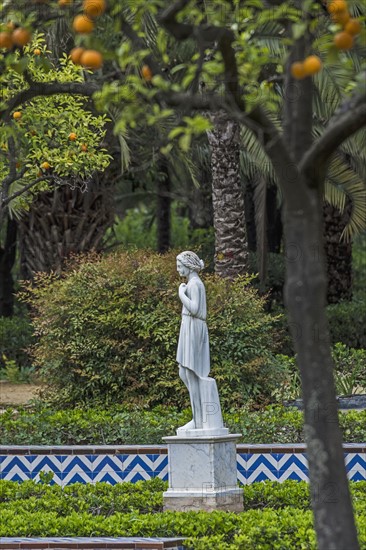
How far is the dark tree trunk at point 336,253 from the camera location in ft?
74.4

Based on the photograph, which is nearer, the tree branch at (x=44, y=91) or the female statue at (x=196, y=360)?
the tree branch at (x=44, y=91)

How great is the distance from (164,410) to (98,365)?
1.29 metres

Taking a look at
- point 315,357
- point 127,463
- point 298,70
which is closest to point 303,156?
point 298,70

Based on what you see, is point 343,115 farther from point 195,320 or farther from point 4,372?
point 4,372

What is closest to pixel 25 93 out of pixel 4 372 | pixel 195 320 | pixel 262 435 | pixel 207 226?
pixel 195 320

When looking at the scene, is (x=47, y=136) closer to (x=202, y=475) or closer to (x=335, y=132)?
(x=202, y=475)

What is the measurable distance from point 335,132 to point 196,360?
488cm

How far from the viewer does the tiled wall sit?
39.2ft

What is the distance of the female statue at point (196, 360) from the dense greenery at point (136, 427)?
7.54ft

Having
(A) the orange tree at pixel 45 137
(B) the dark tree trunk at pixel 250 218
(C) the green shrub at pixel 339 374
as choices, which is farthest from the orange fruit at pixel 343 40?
(B) the dark tree trunk at pixel 250 218

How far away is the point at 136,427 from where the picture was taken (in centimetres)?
1336

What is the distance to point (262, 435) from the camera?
1302 centimetres

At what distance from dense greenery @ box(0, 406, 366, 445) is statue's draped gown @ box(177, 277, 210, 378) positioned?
93.6 inches

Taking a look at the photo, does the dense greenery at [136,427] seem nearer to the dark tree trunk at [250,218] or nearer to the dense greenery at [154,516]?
the dense greenery at [154,516]
